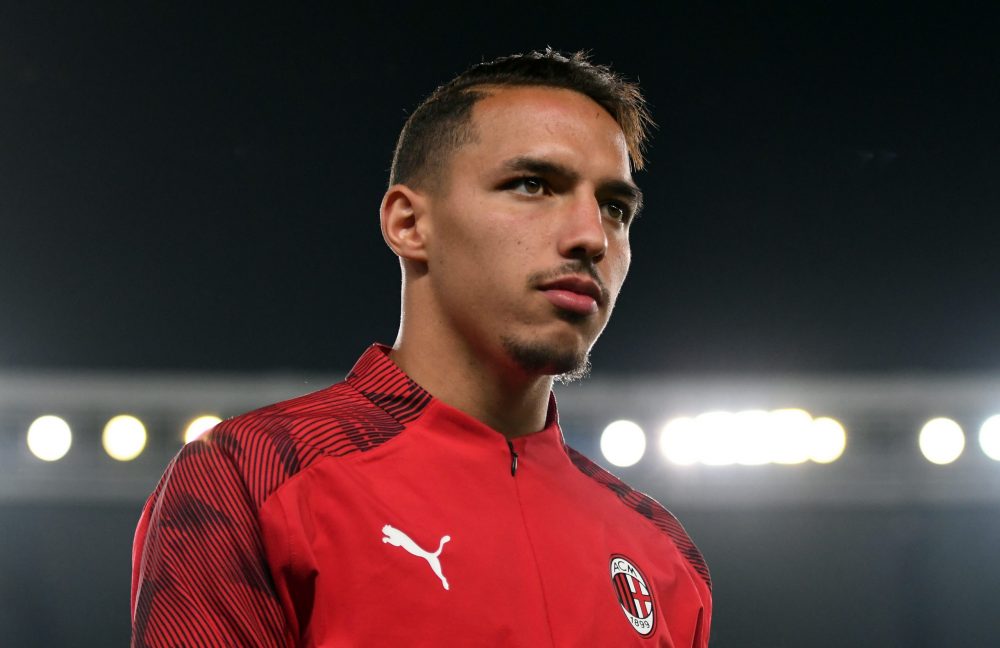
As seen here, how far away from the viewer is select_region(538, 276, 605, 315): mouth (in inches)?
44.2

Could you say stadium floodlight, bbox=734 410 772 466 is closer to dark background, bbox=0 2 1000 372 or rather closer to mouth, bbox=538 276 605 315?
dark background, bbox=0 2 1000 372

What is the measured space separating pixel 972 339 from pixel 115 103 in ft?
11.8

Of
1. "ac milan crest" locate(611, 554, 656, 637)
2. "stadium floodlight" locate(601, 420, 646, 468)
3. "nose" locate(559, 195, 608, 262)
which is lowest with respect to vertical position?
"stadium floodlight" locate(601, 420, 646, 468)

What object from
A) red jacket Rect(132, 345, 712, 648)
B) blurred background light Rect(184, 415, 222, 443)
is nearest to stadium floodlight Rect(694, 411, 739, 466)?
blurred background light Rect(184, 415, 222, 443)

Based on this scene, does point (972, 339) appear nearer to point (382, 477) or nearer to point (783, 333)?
point (783, 333)

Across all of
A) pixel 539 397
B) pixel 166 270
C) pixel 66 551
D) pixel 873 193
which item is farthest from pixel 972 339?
pixel 66 551

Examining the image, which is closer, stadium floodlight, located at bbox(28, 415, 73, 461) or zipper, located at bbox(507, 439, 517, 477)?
zipper, located at bbox(507, 439, 517, 477)

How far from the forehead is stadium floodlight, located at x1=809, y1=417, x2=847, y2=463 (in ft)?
11.4

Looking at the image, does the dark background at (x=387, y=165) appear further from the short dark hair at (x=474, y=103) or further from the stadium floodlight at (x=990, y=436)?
the short dark hair at (x=474, y=103)

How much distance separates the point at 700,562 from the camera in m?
1.35

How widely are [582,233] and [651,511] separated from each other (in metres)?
0.44

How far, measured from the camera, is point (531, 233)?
44.7 inches

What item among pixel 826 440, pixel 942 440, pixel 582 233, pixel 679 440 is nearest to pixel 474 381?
pixel 582 233

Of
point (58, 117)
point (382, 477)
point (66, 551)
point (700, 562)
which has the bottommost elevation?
point (66, 551)
